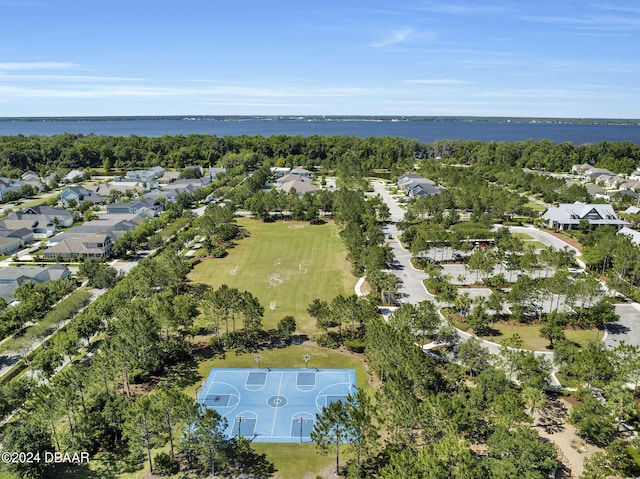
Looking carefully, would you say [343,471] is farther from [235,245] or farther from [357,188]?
[357,188]

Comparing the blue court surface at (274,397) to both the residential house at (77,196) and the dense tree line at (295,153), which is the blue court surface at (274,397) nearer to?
the residential house at (77,196)

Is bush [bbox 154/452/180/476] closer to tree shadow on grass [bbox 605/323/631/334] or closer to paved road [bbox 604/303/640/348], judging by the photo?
paved road [bbox 604/303/640/348]

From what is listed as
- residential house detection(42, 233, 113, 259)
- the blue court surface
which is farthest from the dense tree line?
the blue court surface

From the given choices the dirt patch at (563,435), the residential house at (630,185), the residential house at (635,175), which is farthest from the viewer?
the residential house at (635,175)

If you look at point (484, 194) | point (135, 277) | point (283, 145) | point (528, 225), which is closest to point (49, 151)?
point (283, 145)

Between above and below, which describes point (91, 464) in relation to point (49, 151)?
below

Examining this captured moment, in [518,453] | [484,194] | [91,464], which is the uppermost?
[484,194]

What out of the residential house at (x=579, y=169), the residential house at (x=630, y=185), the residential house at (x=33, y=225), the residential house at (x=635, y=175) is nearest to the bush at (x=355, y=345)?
the residential house at (x=33, y=225)
